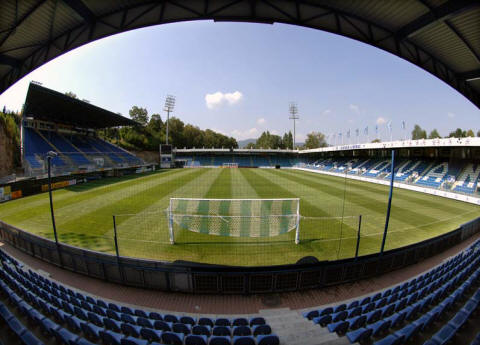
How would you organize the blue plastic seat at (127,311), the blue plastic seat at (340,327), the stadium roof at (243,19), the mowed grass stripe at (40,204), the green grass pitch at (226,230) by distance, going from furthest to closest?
the mowed grass stripe at (40,204)
the green grass pitch at (226,230)
the blue plastic seat at (127,311)
the stadium roof at (243,19)
the blue plastic seat at (340,327)

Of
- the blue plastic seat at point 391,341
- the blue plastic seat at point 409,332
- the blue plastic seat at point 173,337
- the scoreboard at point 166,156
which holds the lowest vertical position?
the blue plastic seat at point 173,337

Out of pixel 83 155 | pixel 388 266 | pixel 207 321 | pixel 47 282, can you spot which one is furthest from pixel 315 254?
pixel 83 155

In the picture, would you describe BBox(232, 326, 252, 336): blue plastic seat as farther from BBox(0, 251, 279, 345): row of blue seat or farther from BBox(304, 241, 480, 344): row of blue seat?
BBox(304, 241, 480, 344): row of blue seat

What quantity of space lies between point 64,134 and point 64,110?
8680 mm

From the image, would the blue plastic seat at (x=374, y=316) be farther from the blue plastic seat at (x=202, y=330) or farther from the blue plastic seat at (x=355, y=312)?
the blue plastic seat at (x=202, y=330)

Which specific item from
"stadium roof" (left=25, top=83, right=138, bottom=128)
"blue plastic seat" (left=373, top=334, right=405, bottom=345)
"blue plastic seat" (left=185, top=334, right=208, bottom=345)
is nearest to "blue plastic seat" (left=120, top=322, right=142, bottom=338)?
"blue plastic seat" (left=185, top=334, right=208, bottom=345)

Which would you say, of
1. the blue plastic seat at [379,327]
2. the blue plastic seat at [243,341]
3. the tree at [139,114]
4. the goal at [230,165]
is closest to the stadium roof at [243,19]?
the blue plastic seat at [379,327]

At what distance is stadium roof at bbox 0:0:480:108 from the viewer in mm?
4598

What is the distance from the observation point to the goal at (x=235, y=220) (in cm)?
1017

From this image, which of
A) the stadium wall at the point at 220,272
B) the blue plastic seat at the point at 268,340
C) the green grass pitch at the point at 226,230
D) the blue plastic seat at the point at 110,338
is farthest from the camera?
the green grass pitch at the point at 226,230

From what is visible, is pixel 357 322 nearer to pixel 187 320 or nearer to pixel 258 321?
pixel 258 321

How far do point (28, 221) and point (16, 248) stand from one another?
5.20 meters

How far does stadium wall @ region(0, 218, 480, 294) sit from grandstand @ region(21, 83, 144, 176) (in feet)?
75.0

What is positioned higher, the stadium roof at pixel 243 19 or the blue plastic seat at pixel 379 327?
the stadium roof at pixel 243 19
